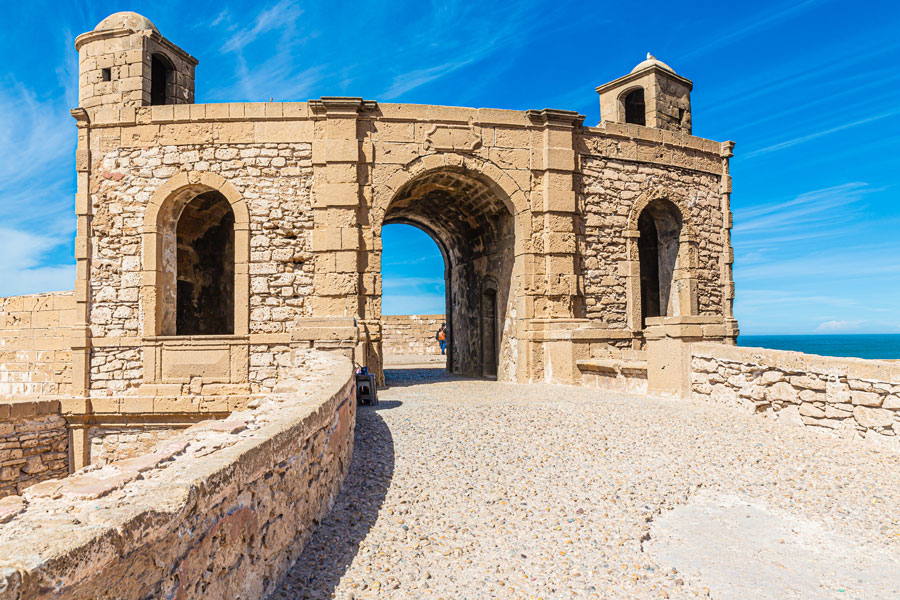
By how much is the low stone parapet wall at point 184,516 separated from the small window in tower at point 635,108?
13278 mm

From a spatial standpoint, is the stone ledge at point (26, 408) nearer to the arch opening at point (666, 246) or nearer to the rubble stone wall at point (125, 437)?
the rubble stone wall at point (125, 437)

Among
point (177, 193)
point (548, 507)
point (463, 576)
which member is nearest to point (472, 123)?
point (177, 193)

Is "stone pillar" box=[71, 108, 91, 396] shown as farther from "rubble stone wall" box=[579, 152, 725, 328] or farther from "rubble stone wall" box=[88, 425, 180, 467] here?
"rubble stone wall" box=[579, 152, 725, 328]

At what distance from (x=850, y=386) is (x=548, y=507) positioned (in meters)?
3.77

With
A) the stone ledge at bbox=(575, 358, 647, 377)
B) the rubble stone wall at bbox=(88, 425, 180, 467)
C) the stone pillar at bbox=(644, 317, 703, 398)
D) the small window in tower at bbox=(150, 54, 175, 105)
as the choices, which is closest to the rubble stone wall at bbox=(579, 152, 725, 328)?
the stone ledge at bbox=(575, 358, 647, 377)

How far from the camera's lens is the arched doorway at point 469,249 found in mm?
11531

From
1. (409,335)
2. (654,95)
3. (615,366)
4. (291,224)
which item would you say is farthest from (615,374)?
(409,335)

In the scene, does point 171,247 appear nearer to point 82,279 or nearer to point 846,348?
point 82,279

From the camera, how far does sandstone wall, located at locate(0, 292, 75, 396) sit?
1062 cm

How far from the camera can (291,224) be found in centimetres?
1030

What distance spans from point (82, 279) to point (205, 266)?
10.1ft

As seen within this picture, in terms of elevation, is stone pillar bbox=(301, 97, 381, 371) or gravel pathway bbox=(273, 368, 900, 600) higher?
stone pillar bbox=(301, 97, 381, 371)

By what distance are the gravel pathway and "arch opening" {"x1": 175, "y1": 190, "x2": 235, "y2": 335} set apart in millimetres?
7783

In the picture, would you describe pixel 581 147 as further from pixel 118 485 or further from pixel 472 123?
pixel 118 485
